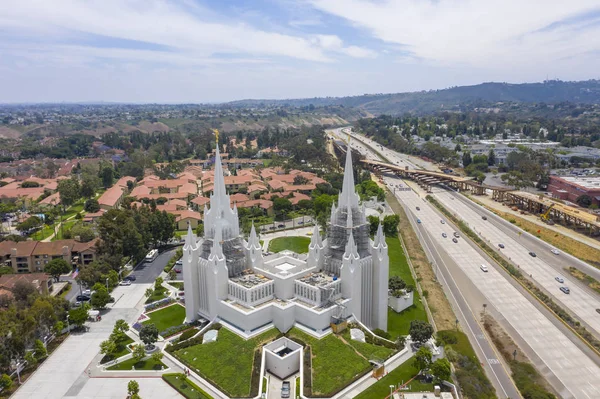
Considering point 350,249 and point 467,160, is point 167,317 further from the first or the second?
point 467,160

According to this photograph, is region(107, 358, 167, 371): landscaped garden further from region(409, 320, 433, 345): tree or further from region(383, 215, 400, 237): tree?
region(383, 215, 400, 237): tree

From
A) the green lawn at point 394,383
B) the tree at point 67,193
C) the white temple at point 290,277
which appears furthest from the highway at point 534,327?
the tree at point 67,193

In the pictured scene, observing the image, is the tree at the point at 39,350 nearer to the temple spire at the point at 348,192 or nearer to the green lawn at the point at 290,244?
the temple spire at the point at 348,192

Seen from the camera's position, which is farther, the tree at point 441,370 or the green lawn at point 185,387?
the tree at point 441,370

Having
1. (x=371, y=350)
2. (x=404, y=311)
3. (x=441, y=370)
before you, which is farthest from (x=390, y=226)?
(x=441, y=370)

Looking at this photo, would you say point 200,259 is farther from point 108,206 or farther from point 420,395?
point 108,206

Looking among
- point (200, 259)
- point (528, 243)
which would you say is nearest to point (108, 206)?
point (200, 259)
